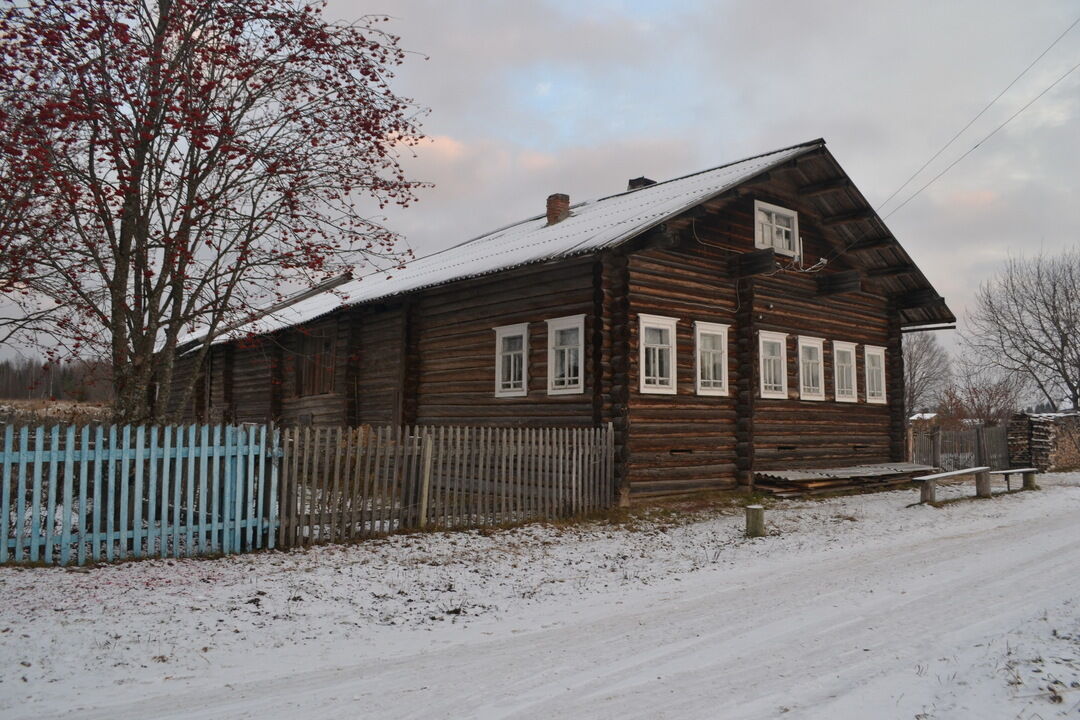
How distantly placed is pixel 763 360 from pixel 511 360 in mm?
5723

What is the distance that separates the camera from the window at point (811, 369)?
59.8ft

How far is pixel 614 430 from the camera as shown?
45.8ft

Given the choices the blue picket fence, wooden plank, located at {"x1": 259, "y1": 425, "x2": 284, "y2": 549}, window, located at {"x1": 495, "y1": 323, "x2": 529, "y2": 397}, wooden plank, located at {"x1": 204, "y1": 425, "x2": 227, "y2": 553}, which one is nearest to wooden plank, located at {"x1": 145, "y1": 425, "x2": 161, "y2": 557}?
the blue picket fence

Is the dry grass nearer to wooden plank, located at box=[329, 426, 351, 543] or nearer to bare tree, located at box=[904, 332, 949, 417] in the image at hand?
wooden plank, located at box=[329, 426, 351, 543]

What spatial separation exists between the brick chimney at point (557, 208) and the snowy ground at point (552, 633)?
1243cm

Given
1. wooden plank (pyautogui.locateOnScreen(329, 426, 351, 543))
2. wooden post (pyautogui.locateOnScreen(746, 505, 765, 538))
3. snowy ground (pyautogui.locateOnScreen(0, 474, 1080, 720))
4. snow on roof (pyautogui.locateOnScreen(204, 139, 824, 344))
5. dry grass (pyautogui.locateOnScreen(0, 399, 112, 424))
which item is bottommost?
snowy ground (pyautogui.locateOnScreen(0, 474, 1080, 720))

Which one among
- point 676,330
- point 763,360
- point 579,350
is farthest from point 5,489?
point 763,360

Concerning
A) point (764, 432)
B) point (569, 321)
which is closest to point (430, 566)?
point (569, 321)

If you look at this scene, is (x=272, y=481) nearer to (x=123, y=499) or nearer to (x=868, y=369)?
(x=123, y=499)

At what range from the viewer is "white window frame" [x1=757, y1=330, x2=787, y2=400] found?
1704 cm

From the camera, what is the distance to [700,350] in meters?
15.9

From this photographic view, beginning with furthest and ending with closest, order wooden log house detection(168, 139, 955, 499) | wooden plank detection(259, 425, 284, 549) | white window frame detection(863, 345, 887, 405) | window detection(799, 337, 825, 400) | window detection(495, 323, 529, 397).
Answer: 1. white window frame detection(863, 345, 887, 405)
2. window detection(799, 337, 825, 400)
3. window detection(495, 323, 529, 397)
4. wooden log house detection(168, 139, 955, 499)
5. wooden plank detection(259, 425, 284, 549)

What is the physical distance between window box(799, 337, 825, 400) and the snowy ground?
7977 mm

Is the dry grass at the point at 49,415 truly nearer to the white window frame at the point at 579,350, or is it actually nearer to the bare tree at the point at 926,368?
the white window frame at the point at 579,350
